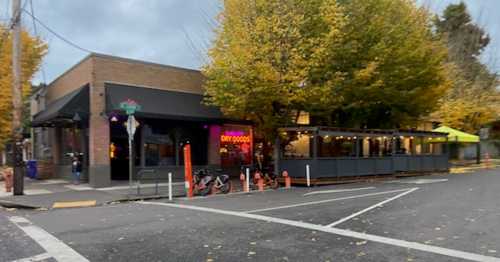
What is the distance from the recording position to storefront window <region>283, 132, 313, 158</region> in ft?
73.2

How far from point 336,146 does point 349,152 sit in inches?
40.2

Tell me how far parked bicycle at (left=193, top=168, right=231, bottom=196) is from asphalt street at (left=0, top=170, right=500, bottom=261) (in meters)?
3.48

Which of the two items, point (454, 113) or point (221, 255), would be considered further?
point (454, 113)

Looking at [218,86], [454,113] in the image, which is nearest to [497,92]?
[454,113]

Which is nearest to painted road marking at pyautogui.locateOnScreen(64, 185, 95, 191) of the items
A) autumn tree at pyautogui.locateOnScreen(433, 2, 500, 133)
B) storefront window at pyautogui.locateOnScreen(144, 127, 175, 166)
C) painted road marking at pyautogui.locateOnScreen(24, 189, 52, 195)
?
painted road marking at pyautogui.locateOnScreen(24, 189, 52, 195)

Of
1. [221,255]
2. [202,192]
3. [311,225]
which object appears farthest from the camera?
[202,192]

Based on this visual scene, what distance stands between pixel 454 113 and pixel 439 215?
28.4 meters

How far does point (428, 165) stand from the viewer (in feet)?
Answer: 94.3

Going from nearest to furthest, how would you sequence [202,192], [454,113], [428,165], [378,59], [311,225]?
[311,225]
[202,192]
[378,59]
[428,165]
[454,113]

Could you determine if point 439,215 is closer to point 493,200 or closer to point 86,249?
point 493,200

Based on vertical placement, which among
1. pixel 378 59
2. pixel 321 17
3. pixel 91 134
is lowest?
pixel 91 134

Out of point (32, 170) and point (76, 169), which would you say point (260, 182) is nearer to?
point (76, 169)

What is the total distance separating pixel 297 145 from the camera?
22.7 m

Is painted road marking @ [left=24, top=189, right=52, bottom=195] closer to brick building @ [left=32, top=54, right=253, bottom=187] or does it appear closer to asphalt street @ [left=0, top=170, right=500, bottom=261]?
brick building @ [left=32, top=54, right=253, bottom=187]
